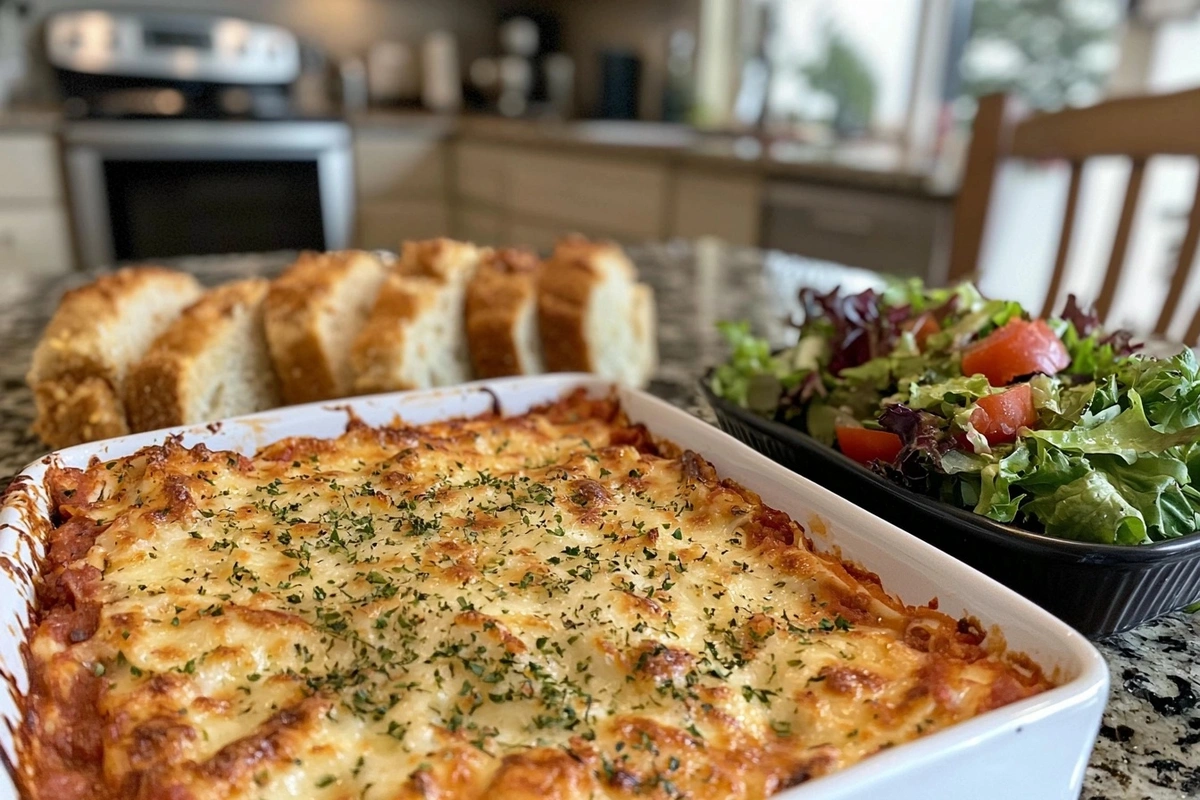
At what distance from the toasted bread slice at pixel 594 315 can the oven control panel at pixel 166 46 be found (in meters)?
4.38

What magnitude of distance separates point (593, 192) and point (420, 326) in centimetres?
331

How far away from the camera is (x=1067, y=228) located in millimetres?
2369

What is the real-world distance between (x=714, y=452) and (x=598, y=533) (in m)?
0.23

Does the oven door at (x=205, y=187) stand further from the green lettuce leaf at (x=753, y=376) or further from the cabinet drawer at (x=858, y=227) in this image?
the green lettuce leaf at (x=753, y=376)

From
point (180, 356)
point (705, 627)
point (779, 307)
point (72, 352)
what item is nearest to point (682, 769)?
point (705, 627)

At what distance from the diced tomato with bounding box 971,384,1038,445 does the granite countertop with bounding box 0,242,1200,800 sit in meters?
0.25

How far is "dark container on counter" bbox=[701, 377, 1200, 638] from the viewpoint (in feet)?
2.95

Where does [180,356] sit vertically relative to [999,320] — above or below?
below

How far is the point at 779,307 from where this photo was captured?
2.37m

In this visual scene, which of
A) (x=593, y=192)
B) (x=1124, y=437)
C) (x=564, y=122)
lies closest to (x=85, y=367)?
(x=1124, y=437)

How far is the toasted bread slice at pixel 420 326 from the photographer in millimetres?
1578

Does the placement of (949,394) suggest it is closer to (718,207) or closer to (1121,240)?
(1121,240)

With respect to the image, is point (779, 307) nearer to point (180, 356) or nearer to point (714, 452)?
point (714, 452)

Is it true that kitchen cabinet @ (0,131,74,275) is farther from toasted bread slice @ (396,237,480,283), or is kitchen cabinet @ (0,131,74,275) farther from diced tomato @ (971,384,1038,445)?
diced tomato @ (971,384,1038,445)
